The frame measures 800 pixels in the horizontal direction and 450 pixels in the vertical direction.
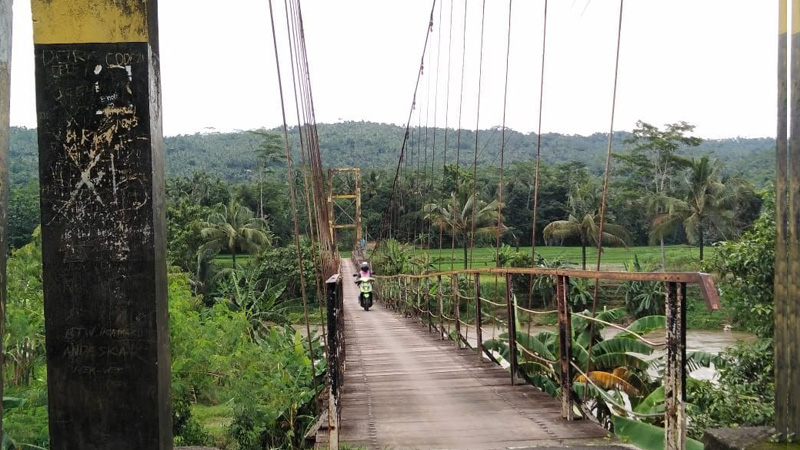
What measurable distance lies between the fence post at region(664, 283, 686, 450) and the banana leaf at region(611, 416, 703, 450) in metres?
0.67

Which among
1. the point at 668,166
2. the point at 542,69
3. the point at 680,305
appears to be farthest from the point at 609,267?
the point at 680,305

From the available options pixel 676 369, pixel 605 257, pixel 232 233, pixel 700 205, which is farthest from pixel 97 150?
pixel 605 257

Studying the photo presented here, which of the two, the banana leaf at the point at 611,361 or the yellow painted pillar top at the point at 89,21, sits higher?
the yellow painted pillar top at the point at 89,21

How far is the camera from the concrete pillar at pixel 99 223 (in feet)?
6.19

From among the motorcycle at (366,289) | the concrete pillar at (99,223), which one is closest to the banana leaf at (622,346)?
the concrete pillar at (99,223)

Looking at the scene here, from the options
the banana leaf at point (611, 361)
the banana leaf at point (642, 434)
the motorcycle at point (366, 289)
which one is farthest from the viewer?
the motorcycle at point (366, 289)

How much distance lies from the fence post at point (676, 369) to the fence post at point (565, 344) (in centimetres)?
93

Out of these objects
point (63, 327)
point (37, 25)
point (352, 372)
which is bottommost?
point (352, 372)

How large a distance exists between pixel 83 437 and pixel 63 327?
0.31 metres

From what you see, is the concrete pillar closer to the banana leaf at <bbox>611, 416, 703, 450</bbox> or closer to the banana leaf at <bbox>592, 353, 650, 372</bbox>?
the banana leaf at <bbox>611, 416, 703, 450</bbox>

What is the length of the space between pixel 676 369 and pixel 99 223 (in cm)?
167

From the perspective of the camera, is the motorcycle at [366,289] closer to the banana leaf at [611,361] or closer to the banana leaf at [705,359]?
the banana leaf at [705,359]

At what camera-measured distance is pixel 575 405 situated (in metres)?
3.16

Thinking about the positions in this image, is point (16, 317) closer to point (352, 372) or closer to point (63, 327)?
point (352, 372)
